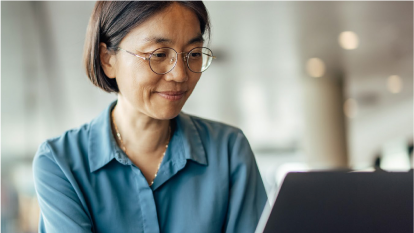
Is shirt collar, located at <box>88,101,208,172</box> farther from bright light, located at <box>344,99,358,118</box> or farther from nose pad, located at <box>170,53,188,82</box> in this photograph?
bright light, located at <box>344,99,358,118</box>

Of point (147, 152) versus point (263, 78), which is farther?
point (263, 78)

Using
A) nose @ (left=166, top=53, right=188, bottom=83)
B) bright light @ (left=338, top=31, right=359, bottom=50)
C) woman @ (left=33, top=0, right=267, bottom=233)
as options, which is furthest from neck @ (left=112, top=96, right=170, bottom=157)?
bright light @ (left=338, top=31, right=359, bottom=50)

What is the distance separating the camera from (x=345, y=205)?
724mm

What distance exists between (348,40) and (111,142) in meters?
7.36

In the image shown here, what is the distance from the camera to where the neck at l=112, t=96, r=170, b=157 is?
1.44 metres

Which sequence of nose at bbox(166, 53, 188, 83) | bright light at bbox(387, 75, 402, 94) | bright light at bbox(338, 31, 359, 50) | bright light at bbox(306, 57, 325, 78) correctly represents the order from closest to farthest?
nose at bbox(166, 53, 188, 83), bright light at bbox(338, 31, 359, 50), bright light at bbox(306, 57, 325, 78), bright light at bbox(387, 75, 402, 94)

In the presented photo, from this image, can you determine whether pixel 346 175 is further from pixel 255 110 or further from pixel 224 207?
pixel 255 110

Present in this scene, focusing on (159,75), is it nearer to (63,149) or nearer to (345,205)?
(63,149)

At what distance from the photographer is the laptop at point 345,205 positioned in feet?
2.32

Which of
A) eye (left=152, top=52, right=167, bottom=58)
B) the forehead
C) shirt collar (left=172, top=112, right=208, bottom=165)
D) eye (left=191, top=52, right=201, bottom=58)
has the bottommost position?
shirt collar (left=172, top=112, right=208, bottom=165)

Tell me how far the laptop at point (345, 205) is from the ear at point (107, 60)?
32.4 inches

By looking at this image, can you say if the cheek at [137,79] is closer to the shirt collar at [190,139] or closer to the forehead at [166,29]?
the forehead at [166,29]

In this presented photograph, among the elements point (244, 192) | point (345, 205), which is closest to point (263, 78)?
point (244, 192)

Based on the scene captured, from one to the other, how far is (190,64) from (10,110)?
368 centimetres
